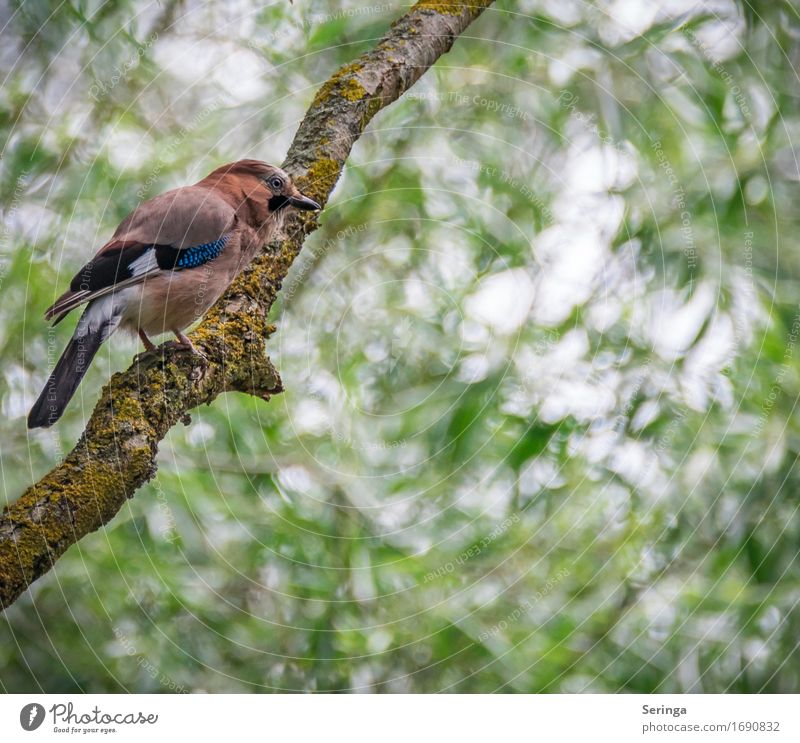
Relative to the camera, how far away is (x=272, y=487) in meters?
4.48

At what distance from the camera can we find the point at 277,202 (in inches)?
143

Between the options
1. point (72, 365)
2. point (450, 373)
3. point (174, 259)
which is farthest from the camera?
point (450, 373)

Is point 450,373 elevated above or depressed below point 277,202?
below

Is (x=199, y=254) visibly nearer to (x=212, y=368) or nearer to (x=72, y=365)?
(x=212, y=368)

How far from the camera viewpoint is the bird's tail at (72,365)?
2957mm

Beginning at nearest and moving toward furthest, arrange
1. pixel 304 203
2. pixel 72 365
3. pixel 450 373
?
pixel 72 365 < pixel 304 203 < pixel 450 373

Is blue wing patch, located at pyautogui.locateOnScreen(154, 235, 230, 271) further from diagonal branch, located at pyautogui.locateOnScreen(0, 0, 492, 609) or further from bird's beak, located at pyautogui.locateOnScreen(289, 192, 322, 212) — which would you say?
bird's beak, located at pyautogui.locateOnScreen(289, 192, 322, 212)

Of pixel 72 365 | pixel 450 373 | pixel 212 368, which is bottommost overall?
pixel 450 373

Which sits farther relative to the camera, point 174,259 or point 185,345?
point 174,259

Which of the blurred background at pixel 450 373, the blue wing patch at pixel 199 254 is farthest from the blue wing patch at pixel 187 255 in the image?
the blurred background at pixel 450 373

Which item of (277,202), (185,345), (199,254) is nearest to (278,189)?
(277,202)

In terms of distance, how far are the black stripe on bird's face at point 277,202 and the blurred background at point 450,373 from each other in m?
1.00

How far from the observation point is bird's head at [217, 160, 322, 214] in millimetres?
3580

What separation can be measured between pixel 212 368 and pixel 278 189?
2.76 ft
